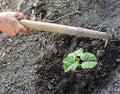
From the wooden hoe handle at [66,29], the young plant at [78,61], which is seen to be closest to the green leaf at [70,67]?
the young plant at [78,61]

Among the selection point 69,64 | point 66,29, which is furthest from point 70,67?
point 66,29

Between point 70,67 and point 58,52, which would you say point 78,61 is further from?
point 58,52

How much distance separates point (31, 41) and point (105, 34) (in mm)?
466

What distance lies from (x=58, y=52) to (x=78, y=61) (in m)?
0.17

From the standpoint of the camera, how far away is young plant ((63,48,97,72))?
5.06 ft

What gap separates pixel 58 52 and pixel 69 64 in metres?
0.18

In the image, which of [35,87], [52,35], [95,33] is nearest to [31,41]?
[52,35]

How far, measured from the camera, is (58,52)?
1.73 m

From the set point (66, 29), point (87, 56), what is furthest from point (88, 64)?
point (66, 29)

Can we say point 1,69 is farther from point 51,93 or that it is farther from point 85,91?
point 85,91

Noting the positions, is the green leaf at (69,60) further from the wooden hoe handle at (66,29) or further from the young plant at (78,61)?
the wooden hoe handle at (66,29)

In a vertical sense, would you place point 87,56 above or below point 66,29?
below

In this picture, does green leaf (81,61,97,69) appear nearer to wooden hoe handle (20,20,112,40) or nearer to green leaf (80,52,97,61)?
green leaf (80,52,97,61)

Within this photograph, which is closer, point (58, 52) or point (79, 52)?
point (79, 52)
